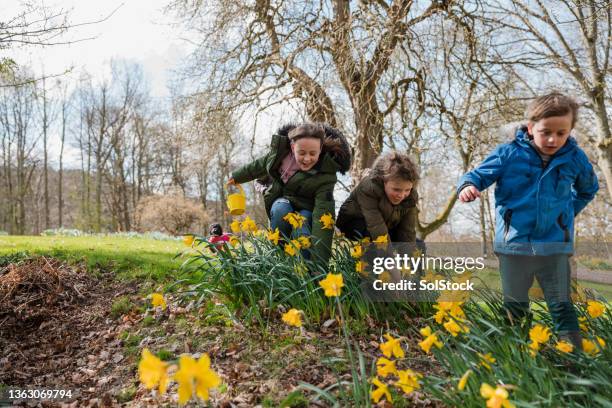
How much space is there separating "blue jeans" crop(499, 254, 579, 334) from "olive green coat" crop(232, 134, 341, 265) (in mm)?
1190

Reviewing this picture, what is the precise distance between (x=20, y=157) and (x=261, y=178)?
19.6 m

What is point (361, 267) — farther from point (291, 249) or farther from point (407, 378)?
point (407, 378)

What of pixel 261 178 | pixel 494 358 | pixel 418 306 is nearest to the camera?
pixel 494 358

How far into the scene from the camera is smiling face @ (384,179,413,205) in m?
2.63

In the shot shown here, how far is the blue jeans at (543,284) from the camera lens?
2100 mm

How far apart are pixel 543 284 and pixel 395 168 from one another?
1088 millimetres

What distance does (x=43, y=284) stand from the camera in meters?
3.65

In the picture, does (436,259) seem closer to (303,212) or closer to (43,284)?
(303,212)

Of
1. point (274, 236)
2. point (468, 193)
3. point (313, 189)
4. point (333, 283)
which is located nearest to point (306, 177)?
point (313, 189)

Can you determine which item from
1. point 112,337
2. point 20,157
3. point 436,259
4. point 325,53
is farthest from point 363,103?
point 20,157

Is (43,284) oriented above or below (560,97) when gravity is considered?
below

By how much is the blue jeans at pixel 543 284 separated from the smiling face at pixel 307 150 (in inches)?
55.5

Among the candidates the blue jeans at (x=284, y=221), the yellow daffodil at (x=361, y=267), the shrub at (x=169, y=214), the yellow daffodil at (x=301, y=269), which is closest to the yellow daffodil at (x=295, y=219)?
the blue jeans at (x=284, y=221)

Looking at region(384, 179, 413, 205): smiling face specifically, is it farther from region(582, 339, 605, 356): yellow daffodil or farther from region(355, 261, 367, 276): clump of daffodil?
region(582, 339, 605, 356): yellow daffodil
